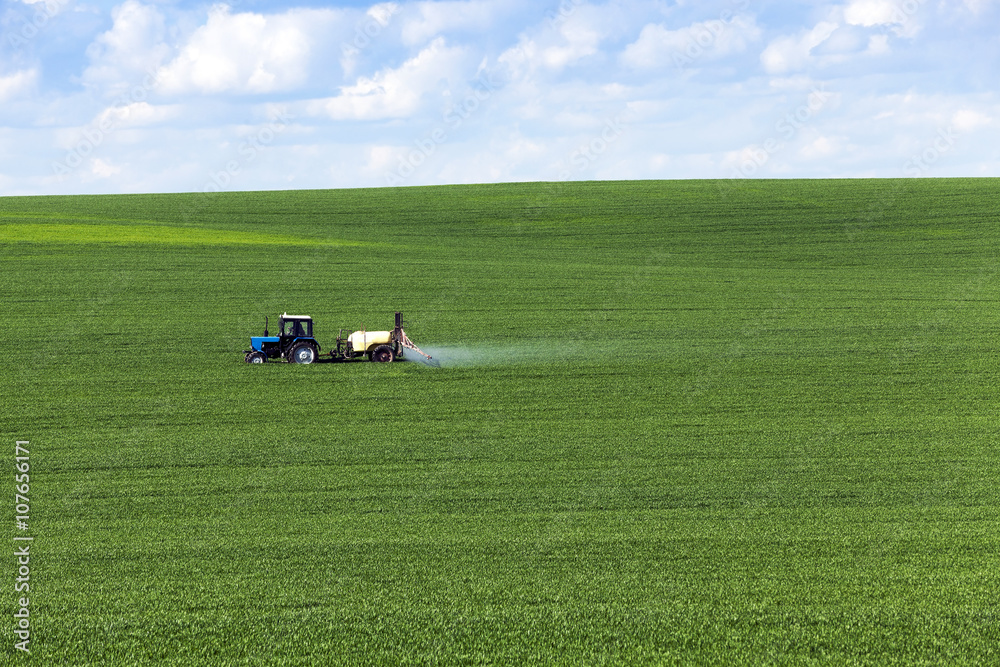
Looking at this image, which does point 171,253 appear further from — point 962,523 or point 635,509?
point 962,523

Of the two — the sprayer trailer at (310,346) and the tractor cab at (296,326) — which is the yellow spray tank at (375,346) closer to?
the sprayer trailer at (310,346)

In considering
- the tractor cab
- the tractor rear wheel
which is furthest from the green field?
the tractor cab

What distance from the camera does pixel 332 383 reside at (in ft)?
77.5

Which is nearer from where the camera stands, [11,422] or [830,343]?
[11,422]

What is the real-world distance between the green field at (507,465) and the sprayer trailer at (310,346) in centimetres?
65

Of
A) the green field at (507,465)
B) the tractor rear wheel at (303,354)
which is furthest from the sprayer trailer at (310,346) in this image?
the green field at (507,465)

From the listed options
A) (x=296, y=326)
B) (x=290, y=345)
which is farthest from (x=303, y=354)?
(x=296, y=326)

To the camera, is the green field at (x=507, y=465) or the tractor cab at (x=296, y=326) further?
the tractor cab at (x=296, y=326)

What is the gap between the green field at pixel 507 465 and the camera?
10258mm

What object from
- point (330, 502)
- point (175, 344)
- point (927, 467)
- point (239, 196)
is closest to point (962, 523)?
point (927, 467)

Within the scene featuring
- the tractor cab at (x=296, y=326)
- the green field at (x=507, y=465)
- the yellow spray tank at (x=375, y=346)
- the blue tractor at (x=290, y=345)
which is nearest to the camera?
the green field at (x=507, y=465)

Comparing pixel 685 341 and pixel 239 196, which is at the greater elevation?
pixel 239 196

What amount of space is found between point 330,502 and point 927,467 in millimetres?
11215

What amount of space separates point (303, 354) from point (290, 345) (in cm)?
51
